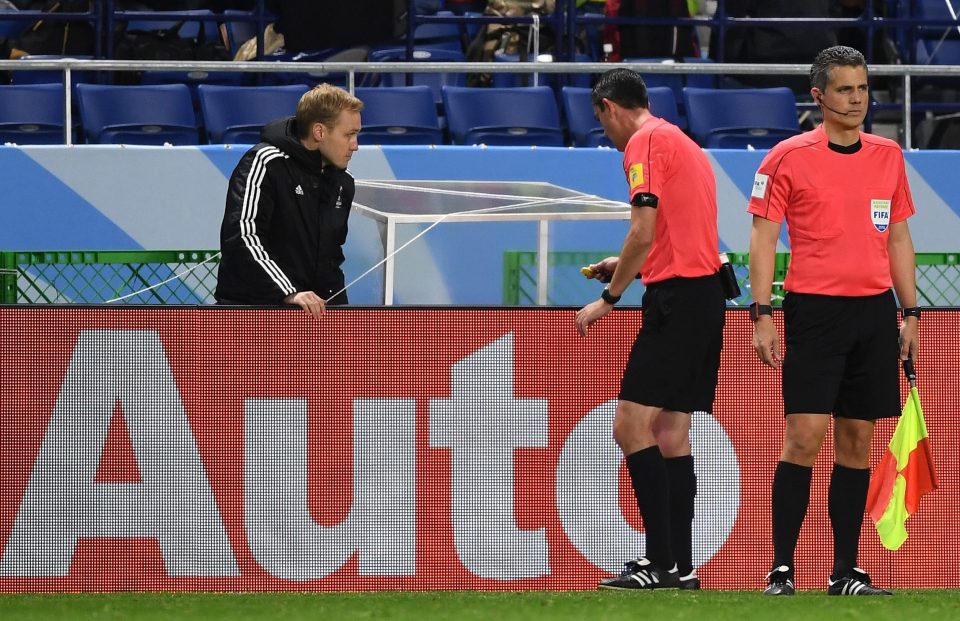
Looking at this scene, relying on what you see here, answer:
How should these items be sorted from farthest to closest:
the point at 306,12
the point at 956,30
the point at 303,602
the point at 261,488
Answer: the point at 956,30 < the point at 306,12 < the point at 261,488 < the point at 303,602

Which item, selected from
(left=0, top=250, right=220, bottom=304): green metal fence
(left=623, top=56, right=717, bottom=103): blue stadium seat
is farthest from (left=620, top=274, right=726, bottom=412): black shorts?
(left=623, top=56, right=717, bottom=103): blue stadium seat

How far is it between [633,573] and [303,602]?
3.60ft

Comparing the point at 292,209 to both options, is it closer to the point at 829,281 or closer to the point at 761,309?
the point at 761,309

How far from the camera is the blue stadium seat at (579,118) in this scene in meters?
10.7

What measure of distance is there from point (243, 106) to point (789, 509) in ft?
20.6

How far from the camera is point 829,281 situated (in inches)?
194

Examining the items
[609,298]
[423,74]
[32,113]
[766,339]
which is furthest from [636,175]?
[423,74]

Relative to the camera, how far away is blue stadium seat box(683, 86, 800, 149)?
422 inches

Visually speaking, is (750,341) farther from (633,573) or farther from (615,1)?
(615,1)

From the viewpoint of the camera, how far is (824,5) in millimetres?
11875

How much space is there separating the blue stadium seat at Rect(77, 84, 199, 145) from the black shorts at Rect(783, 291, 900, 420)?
625cm

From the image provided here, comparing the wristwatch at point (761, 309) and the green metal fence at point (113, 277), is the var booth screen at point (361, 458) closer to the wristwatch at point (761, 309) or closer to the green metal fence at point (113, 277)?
the wristwatch at point (761, 309)

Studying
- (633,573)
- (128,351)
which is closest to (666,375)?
(633,573)

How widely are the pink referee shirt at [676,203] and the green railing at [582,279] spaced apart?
2.72m
